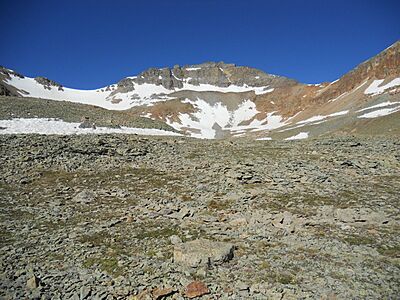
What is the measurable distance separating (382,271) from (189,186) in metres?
10.4

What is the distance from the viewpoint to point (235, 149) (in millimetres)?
27594

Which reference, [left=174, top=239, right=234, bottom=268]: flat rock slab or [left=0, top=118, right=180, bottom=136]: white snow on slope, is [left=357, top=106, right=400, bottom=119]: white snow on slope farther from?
[left=174, top=239, right=234, bottom=268]: flat rock slab

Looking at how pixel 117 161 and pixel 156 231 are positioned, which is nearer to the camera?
pixel 156 231

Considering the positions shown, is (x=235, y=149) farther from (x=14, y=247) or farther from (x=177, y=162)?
(x=14, y=247)

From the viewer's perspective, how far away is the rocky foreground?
9.11m

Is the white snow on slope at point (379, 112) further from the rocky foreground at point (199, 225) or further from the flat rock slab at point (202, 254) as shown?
the flat rock slab at point (202, 254)

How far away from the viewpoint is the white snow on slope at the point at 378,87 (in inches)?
5038

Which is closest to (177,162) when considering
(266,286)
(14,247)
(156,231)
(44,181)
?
(44,181)

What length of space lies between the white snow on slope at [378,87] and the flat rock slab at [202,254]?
135112 millimetres

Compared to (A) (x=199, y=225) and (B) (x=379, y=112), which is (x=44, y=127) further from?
(B) (x=379, y=112)

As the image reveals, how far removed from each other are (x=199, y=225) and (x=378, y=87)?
144652 millimetres

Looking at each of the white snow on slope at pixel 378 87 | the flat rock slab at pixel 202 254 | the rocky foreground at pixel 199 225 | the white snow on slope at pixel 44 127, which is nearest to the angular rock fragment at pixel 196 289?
the rocky foreground at pixel 199 225

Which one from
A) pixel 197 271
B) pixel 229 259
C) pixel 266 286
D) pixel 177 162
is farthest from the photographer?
pixel 177 162

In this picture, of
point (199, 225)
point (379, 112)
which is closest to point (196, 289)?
point (199, 225)
